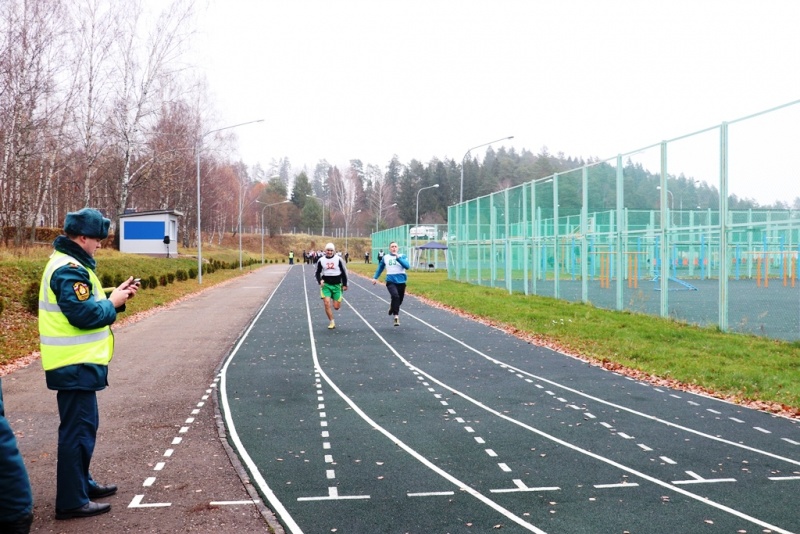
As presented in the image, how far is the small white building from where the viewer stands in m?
43.7

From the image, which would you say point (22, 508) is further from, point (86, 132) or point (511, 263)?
point (86, 132)

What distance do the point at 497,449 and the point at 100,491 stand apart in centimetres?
329

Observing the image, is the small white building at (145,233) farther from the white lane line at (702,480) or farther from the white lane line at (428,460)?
the white lane line at (702,480)

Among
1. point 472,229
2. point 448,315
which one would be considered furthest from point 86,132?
point 448,315

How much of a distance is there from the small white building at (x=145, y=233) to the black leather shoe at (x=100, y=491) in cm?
3978

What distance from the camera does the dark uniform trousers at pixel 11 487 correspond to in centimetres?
272

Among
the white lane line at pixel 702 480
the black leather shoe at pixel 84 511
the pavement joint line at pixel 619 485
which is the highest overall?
the black leather shoe at pixel 84 511

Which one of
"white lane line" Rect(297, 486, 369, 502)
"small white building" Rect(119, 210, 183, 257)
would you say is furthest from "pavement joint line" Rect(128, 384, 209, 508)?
"small white building" Rect(119, 210, 183, 257)

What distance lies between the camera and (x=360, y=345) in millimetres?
13633

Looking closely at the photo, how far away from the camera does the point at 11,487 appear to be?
2.74 meters

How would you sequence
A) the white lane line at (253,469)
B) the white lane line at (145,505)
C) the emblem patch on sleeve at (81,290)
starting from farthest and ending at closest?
the white lane line at (145,505) < the white lane line at (253,469) < the emblem patch on sleeve at (81,290)

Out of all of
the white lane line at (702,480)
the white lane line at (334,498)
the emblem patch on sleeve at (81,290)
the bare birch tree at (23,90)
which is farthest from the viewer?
the bare birch tree at (23,90)

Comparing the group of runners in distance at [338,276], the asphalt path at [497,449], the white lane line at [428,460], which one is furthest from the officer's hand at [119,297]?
the group of runners in distance at [338,276]

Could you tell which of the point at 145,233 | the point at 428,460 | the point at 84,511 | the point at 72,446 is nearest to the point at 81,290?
the point at 72,446
